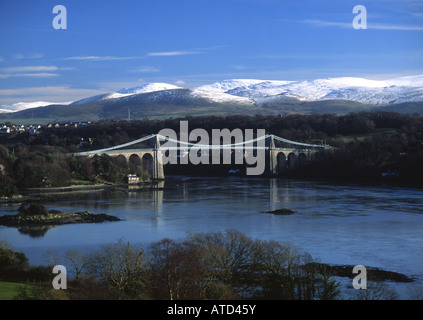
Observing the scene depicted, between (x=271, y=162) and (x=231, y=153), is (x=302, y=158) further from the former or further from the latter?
(x=231, y=153)

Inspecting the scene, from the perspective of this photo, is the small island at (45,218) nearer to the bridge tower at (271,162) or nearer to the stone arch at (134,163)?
the stone arch at (134,163)

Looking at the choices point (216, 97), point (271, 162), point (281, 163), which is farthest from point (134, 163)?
point (216, 97)

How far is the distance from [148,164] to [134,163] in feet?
4.99

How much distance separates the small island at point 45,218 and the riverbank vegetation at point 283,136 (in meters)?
5.10

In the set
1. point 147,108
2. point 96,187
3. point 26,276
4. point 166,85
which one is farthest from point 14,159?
point 166,85

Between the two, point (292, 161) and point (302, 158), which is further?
point (292, 161)

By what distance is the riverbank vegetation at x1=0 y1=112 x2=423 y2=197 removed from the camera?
23.1 meters

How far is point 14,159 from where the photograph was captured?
22.6 metres

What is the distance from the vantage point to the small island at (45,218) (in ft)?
45.5

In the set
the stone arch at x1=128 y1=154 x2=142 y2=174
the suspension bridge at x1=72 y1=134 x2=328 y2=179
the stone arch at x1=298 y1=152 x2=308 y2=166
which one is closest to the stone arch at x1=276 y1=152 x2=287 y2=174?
the suspension bridge at x1=72 y1=134 x2=328 y2=179

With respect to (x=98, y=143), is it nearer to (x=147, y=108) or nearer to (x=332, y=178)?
(x=332, y=178)

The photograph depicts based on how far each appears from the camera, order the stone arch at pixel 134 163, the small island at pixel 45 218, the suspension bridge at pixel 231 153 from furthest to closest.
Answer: the suspension bridge at pixel 231 153, the stone arch at pixel 134 163, the small island at pixel 45 218

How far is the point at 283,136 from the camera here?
132 feet

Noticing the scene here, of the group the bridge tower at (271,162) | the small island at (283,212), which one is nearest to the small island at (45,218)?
the small island at (283,212)
